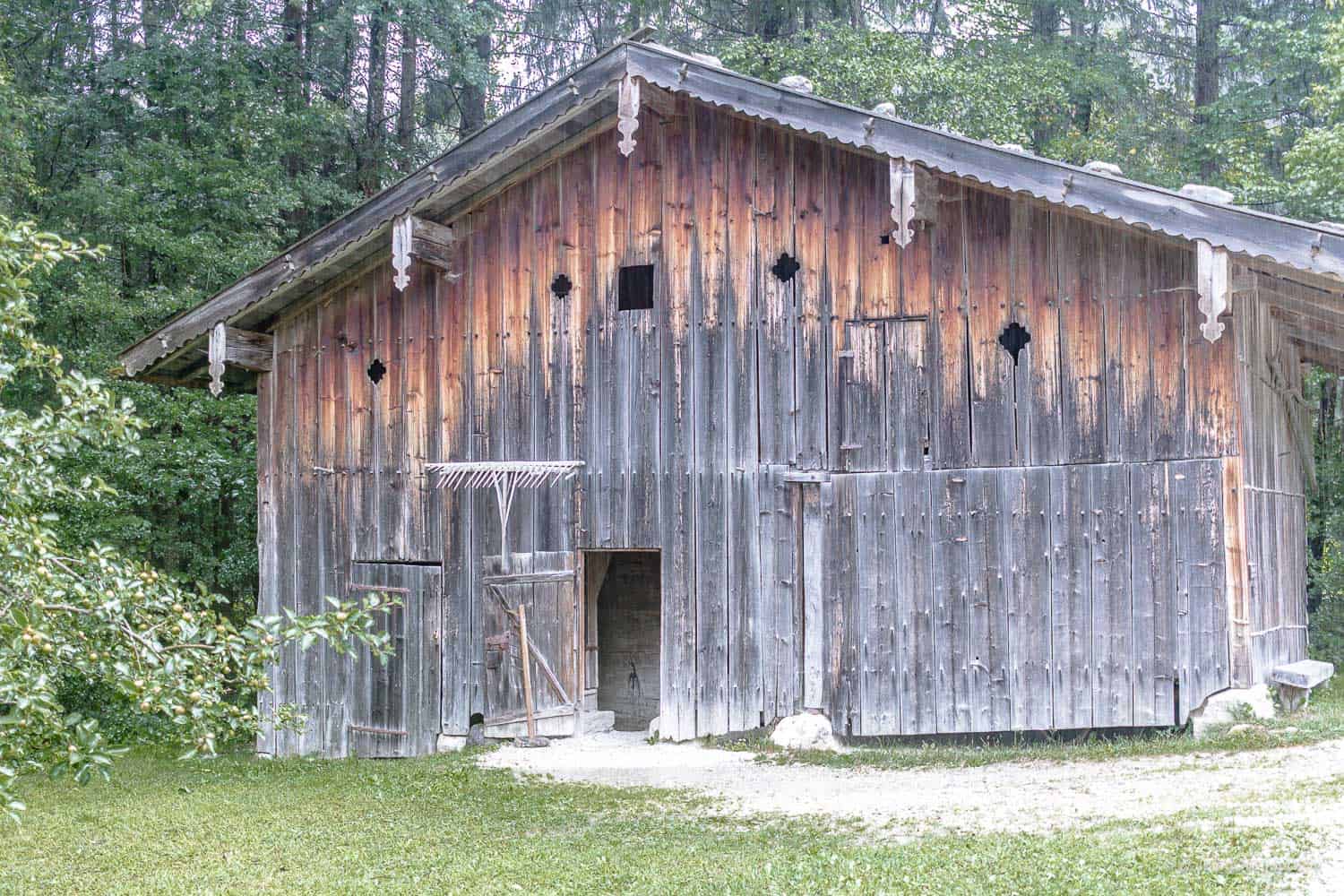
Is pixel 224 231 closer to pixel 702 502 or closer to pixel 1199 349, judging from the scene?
pixel 702 502

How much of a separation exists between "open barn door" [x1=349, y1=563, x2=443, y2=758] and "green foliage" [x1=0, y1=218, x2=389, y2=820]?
22.8ft

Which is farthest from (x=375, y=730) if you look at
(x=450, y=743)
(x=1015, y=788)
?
(x=1015, y=788)

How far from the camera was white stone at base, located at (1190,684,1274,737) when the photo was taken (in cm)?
1078

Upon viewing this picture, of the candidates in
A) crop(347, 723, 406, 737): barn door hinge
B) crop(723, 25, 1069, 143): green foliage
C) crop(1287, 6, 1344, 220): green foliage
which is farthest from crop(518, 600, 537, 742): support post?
crop(1287, 6, 1344, 220): green foliage

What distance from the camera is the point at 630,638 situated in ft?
56.4

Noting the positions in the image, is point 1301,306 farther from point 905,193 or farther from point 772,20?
point 772,20

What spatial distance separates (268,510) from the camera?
15.1 m

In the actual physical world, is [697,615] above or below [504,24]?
below

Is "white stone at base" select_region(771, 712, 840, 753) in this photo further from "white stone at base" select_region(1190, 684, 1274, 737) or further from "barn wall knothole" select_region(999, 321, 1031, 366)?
"barn wall knothole" select_region(999, 321, 1031, 366)

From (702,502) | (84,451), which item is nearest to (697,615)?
(702,502)

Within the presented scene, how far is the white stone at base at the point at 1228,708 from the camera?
424 inches

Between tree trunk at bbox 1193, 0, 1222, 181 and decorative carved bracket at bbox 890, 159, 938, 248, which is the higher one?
tree trunk at bbox 1193, 0, 1222, 181

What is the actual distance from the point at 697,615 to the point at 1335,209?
40.1ft

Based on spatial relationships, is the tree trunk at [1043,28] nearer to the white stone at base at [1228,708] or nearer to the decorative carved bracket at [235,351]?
the decorative carved bracket at [235,351]
